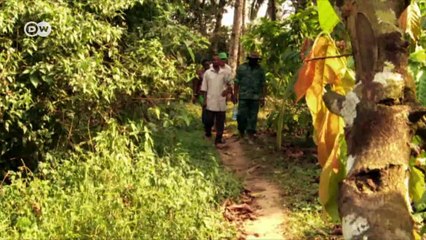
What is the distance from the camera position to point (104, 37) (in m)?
5.58

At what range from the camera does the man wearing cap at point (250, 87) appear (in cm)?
891

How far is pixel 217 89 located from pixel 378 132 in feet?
25.7

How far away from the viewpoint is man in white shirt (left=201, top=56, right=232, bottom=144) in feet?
28.7

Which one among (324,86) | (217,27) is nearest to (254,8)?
(217,27)

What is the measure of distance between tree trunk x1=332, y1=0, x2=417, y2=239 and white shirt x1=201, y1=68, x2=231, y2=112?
24.9ft

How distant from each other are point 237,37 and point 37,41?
7.28m

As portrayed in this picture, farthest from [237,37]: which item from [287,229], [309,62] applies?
[309,62]

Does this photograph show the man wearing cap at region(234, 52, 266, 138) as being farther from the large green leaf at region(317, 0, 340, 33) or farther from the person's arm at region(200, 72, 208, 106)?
the large green leaf at region(317, 0, 340, 33)

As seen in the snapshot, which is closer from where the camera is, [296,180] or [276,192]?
[276,192]

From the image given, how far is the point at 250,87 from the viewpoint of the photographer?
29.2 feet

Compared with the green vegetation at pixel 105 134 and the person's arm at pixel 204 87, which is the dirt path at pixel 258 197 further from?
the person's arm at pixel 204 87

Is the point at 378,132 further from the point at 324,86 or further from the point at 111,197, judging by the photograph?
the point at 111,197

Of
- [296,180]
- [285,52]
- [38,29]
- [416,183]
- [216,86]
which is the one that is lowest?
[296,180]

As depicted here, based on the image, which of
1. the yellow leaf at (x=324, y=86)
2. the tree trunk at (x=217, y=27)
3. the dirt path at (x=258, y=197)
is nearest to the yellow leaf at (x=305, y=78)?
the yellow leaf at (x=324, y=86)
